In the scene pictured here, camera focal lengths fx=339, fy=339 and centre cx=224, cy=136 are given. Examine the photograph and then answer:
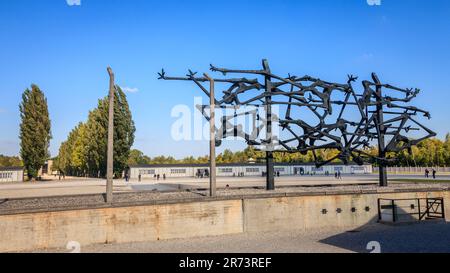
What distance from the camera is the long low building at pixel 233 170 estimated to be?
76688 mm

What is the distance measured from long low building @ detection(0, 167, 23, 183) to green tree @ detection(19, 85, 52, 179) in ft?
21.9

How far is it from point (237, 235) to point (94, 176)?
7487 cm

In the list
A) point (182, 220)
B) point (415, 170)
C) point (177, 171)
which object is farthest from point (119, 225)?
point (415, 170)

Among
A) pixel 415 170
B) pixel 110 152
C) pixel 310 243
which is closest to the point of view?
pixel 310 243

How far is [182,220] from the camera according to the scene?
14.7m

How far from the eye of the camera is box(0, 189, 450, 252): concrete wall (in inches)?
487

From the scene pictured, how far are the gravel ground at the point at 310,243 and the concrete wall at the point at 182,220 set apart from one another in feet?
1.63

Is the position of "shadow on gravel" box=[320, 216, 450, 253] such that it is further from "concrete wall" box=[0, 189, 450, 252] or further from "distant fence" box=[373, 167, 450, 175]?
"distant fence" box=[373, 167, 450, 175]

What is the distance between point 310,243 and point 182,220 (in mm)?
5402

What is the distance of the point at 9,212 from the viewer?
12.1m

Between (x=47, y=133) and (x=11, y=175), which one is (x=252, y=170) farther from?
(x=11, y=175)

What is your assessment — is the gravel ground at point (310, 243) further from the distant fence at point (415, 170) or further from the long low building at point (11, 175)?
the distant fence at point (415, 170)
